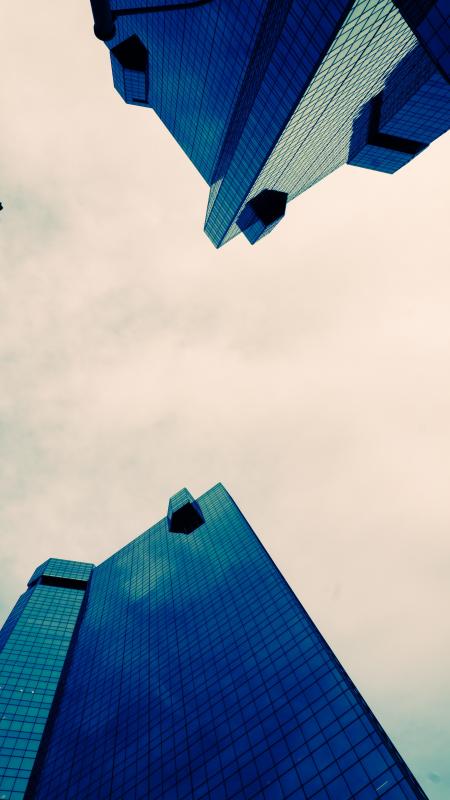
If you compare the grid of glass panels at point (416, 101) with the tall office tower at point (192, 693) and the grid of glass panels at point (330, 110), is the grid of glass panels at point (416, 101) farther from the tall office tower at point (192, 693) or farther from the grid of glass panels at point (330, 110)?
the tall office tower at point (192, 693)

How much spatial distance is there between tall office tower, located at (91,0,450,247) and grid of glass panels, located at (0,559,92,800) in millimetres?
90842

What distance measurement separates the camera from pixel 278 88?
6100 centimetres

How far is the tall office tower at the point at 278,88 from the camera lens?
5234cm

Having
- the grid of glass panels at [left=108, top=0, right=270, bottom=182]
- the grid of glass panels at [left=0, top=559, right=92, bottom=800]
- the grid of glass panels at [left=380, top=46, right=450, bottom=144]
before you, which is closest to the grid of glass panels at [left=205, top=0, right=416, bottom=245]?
the grid of glass panels at [left=380, top=46, right=450, bottom=144]

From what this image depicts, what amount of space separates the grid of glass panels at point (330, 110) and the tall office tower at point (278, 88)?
0.29 meters

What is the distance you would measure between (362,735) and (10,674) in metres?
67.3

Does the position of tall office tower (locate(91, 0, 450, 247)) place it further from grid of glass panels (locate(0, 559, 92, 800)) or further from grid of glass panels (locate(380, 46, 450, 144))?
grid of glass panels (locate(0, 559, 92, 800))

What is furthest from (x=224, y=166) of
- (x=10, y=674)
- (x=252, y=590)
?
(x=10, y=674)

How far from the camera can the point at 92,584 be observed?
11644cm

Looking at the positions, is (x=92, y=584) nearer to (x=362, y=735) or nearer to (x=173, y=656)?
(x=173, y=656)

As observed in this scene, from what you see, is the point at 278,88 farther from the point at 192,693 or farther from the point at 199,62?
the point at 192,693

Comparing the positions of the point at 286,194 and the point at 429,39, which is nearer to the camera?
the point at 429,39

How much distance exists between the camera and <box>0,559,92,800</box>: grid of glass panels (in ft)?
198

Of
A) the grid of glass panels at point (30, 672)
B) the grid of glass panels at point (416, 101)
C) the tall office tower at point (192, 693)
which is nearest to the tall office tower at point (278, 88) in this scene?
the grid of glass panels at point (416, 101)
